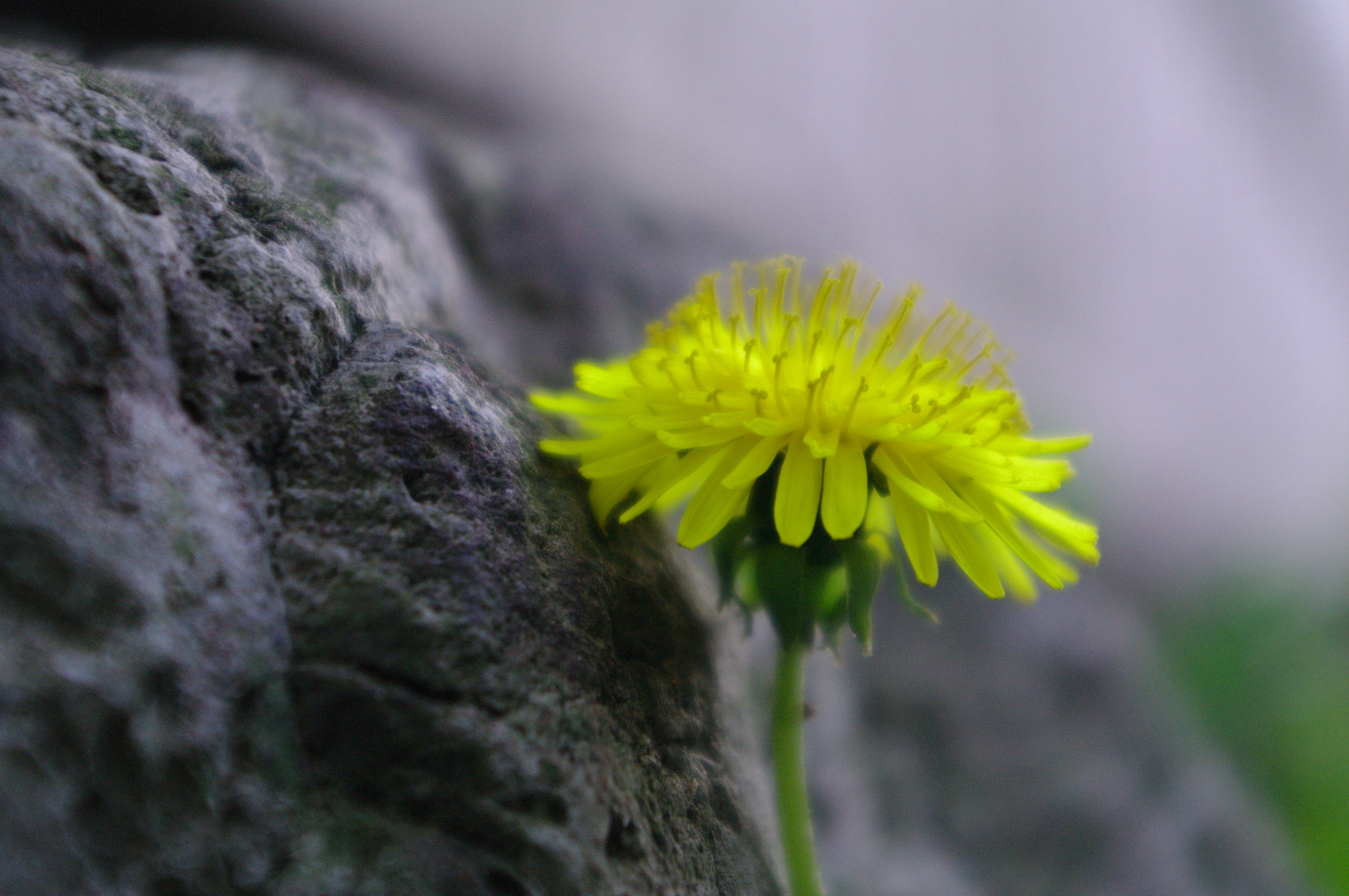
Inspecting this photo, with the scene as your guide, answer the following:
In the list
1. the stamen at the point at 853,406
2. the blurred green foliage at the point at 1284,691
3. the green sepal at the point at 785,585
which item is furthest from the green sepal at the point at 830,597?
the blurred green foliage at the point at 1284,691

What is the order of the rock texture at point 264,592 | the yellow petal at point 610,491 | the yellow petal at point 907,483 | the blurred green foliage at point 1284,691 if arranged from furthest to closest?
the blurred green foliage at point 1284,691 → the yellow petal at point 610,491 → the yellow petal at point 907,483 → the rock texture at point 264,592

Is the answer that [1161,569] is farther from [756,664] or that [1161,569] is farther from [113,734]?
[113,734]

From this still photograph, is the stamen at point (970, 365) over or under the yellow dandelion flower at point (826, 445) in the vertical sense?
over

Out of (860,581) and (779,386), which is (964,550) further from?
(779,386)

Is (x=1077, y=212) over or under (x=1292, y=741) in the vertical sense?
over

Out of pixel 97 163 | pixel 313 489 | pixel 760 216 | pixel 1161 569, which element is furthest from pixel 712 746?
pixel 1161 569

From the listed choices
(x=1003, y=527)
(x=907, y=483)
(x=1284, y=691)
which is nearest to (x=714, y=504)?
(x=907, y=483)

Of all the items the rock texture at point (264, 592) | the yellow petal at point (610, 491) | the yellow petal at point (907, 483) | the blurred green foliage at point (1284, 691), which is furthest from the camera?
the blurred green foliage at point (1284, 691)

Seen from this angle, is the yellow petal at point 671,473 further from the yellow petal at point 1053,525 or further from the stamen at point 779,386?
the yellow petal at point 1053,525
